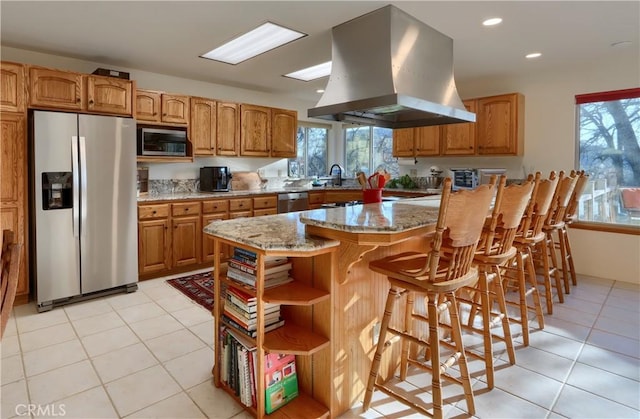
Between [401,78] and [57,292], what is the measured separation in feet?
11.4

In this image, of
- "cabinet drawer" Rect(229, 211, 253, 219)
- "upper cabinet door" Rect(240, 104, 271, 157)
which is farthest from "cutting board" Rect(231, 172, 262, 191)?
"cabinet drawer" Rect(229, 211, 253, 219)

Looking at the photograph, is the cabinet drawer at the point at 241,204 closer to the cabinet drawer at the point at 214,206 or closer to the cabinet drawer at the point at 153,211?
the cabinet drawer at the point at 214,206

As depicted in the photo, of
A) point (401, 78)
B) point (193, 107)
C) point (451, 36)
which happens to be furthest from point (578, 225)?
point (193, 107)

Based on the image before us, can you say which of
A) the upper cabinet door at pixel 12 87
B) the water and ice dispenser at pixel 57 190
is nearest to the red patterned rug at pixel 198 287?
the water and ice dispenser at pixel 57 190

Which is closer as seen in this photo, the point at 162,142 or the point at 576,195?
the point at 576,195

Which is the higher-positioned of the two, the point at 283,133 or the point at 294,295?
the point at 283,133

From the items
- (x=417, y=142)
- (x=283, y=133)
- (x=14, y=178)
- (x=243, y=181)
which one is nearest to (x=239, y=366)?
(x=14, y=178)

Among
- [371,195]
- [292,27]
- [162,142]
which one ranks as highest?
[292,27]

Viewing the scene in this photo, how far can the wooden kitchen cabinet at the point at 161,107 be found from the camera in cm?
407

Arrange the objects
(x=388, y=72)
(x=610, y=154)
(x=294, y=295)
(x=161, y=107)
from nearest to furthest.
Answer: (x=294, y=295) → (x=388, y=72) → (x=610, y=154) → (x=161, y=107)

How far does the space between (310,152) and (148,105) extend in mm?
3055

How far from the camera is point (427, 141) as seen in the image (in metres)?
5.26

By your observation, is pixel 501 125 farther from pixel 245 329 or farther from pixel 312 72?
pixel 245 329

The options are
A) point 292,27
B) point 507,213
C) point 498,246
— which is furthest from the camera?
point 292,27
